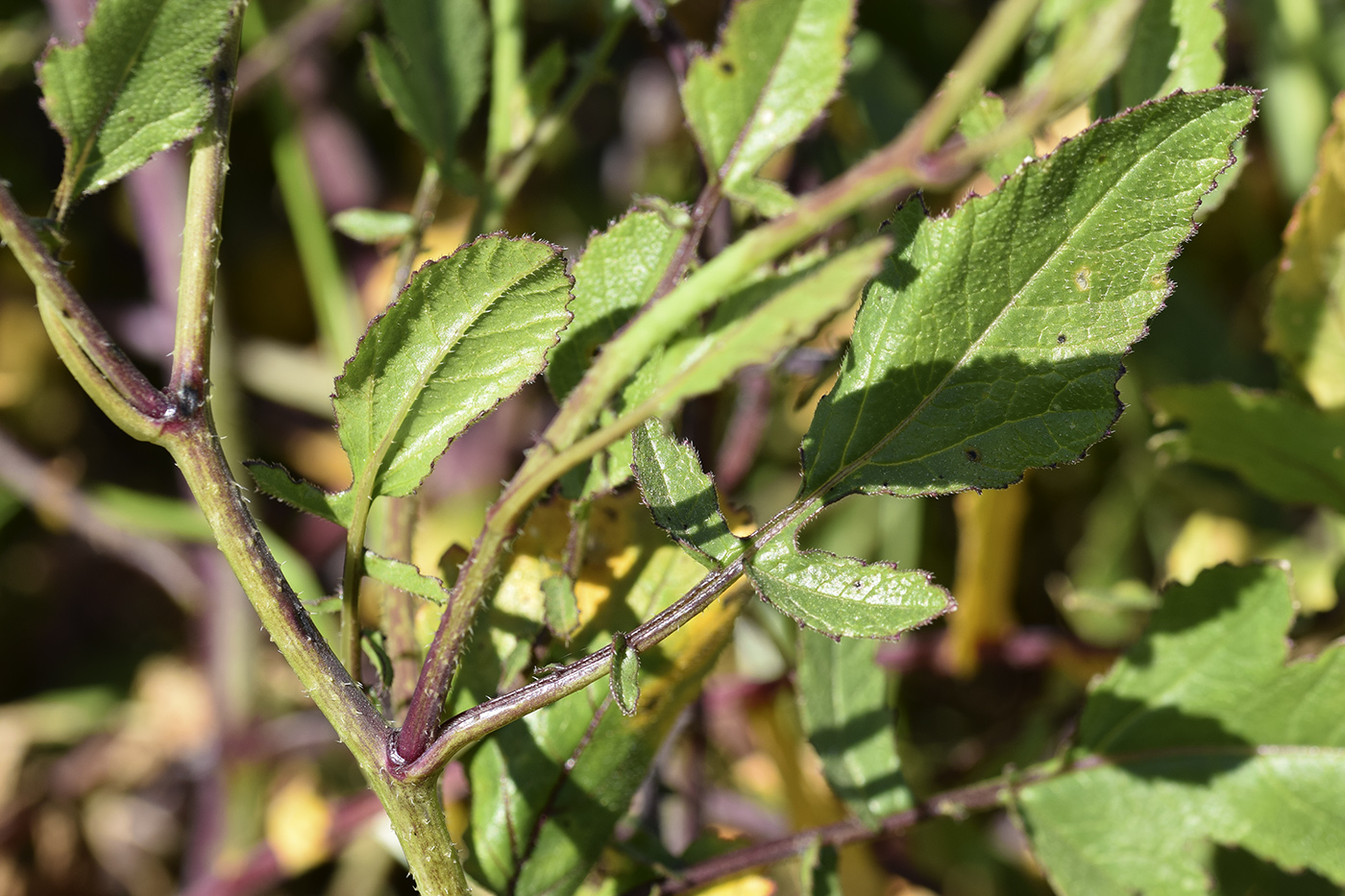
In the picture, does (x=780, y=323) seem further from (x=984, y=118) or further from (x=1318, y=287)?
(x=1318, y=287)

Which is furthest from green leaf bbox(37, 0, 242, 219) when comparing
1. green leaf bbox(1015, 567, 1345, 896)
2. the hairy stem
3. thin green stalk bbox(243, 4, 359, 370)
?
thin green stalk bbox(243, 4, 359, 370)

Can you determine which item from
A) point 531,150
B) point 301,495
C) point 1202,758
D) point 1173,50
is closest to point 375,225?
point 531,150

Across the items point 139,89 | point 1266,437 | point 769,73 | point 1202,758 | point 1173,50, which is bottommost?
point 1202,758

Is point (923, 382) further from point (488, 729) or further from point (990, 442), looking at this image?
point (488, 729)

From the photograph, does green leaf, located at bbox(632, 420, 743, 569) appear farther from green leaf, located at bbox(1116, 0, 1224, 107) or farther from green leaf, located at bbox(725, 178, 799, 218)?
green leaf, located at bbox(1116, 0, 1224, 107)

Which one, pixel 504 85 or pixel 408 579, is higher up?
pixel 504 85

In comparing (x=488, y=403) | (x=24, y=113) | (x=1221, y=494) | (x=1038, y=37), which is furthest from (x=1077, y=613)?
(x=24, y=113)

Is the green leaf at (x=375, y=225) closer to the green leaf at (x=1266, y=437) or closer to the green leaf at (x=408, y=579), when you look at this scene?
the green leaf at (x=408, y=579)
